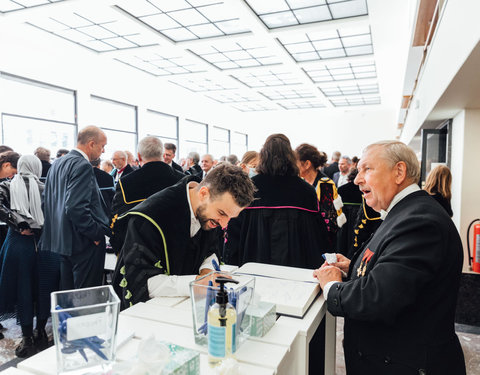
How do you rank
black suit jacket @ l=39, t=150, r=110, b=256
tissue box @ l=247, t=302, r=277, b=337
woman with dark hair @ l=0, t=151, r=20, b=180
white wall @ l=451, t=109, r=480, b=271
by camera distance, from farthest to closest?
1. white wall @ l=451, t=109, r=480, b=271
2. woman with dark hair @ l=0, t=151, r=20, b=180
3. black suit jacket @ l=39, t=150, r=110, b=256
4. tissue box @ l=247, t=302, r=277, b=337

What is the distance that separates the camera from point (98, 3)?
5.65 m

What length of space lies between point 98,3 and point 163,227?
18.0 ft

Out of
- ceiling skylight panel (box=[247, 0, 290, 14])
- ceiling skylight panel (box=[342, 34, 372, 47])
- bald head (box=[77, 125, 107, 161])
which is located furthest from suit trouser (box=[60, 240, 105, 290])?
ceiling skylight panel (box=[342, 34, 372, 47])

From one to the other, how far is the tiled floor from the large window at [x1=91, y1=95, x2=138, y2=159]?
252 inches

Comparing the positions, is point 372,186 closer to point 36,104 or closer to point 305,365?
point 305,365

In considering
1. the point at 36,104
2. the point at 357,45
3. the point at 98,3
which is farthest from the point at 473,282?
the point at 36,104

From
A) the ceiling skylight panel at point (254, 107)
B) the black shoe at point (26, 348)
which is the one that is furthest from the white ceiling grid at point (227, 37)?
the black shoe at point (26, 348)

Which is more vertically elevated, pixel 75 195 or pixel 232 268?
pixel 75 195

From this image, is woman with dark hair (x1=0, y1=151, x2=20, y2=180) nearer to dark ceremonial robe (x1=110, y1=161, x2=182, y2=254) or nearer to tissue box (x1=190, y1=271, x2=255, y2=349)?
dark ceremonial robe (x1=110, y1=161, x2=182, y2=254)

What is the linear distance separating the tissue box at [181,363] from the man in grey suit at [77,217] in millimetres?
2036

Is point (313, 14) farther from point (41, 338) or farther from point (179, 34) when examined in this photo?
point (41, 338)

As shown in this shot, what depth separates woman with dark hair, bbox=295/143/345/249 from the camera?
2861mm

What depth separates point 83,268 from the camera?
2.88 metres

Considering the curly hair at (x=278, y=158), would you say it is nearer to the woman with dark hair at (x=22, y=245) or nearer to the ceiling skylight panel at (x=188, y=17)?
the woman with dark hair at (x=22, y=245)
